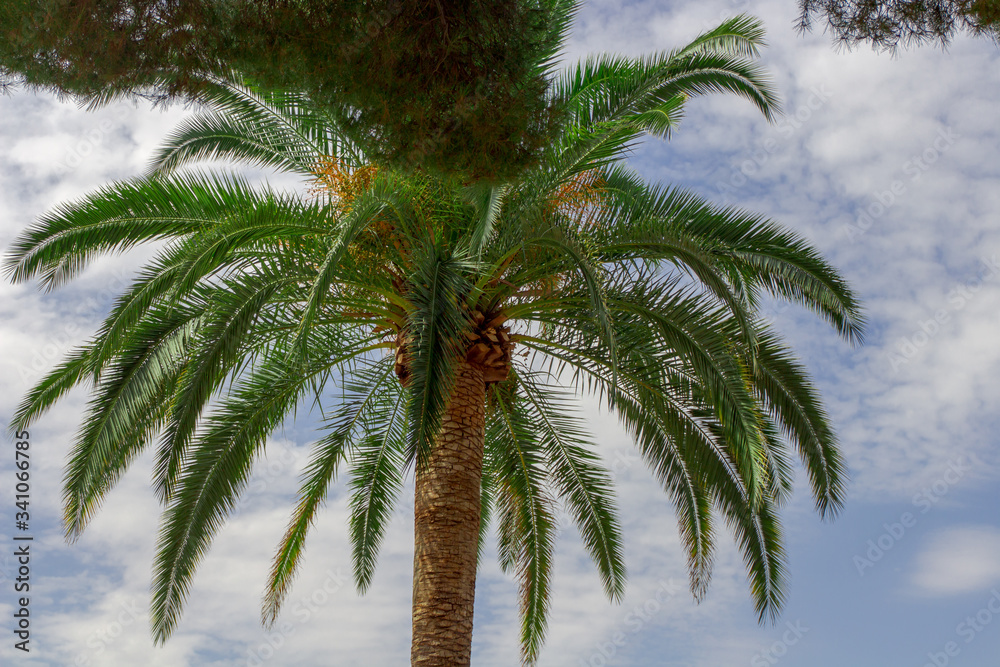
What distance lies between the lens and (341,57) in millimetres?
6191

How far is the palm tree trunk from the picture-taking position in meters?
8.38

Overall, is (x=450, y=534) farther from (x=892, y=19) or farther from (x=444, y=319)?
(x=892, y=19)

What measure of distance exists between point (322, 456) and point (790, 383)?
17.7 feet

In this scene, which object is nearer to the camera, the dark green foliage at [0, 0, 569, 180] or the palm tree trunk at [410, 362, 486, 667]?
the dark green foliage at [0, 0, 569, 180]

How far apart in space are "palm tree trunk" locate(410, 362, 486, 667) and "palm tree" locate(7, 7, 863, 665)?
2 centimetres

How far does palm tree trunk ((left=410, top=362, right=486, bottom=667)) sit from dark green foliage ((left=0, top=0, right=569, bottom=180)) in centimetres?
311

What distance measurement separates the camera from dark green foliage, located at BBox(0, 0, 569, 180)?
6074mm

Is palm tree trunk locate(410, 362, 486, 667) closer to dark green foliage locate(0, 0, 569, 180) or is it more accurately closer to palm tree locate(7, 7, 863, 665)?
palm tree locate(7, 7, 863, 665)

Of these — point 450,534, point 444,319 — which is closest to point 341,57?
point 444,319

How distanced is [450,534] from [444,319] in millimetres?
2238

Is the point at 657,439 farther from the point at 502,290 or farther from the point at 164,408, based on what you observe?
the point at 164,408

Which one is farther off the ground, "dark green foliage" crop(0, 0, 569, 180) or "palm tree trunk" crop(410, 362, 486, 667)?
"dark green foliage" crop(0, 0, 569, 180)

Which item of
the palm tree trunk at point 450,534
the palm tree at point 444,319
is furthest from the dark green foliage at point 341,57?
the palm tree trunk at point 450,534

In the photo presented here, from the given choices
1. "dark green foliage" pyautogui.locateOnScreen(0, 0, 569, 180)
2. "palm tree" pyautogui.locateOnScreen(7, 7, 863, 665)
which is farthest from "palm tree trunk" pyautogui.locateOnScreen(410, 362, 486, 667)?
"dark green foliage" pyautogui.locateOnScreen(0, 0, 569, 180)
